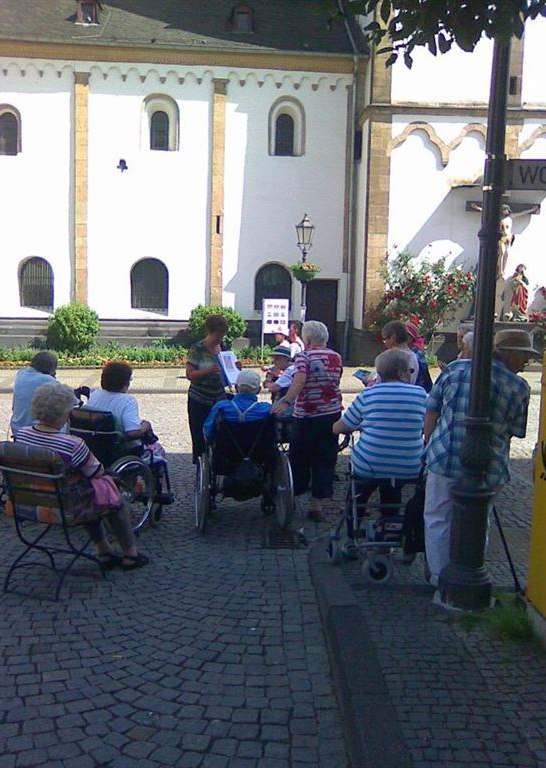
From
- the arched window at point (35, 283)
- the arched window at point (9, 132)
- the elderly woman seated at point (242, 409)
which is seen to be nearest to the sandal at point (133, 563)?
the elderly woman seated at point (242, 409)

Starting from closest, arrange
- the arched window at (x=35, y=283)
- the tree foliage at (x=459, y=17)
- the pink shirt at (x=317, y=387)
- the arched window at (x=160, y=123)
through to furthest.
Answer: the tree foliage at (x=459, y=17) → the pink shirt at (x=317, y=387) → the arched window at (x=160, y=123) → the arched window at (x=35, y=283)

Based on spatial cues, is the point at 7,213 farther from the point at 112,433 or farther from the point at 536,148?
the point at 112,433

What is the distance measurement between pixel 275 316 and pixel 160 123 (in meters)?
7.04

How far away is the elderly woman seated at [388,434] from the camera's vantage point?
5.57 m

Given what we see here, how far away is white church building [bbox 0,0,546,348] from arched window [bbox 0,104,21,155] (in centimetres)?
4

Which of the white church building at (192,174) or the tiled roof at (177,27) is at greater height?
the tiled roof at (177,27)

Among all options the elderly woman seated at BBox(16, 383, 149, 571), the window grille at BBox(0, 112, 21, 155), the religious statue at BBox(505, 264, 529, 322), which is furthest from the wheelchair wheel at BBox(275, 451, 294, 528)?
the window grille at BBox(0, 112, 21, 155)

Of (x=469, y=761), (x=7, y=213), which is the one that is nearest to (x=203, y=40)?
(x=7, y=213)

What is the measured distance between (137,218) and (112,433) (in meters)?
18.7

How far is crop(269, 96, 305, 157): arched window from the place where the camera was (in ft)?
80.0

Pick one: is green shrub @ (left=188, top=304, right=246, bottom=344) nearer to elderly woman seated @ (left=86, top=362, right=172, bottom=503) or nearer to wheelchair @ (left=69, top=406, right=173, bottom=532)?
elderly woman seated @ (left=86, top=362, right=172, bottom=503)

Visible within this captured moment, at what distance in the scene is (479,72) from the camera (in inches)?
883

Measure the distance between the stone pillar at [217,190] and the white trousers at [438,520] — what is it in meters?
20.0

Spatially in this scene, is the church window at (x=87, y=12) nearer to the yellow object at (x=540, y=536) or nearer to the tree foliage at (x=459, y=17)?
the tree foliage at (x=459, y=17)
